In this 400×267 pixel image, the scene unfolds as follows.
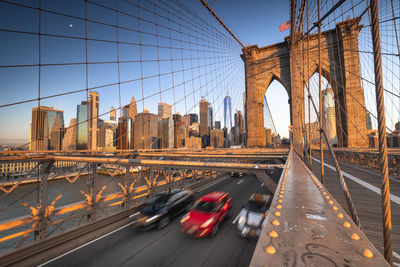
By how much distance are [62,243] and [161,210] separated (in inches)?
162

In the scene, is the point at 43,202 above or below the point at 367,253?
below

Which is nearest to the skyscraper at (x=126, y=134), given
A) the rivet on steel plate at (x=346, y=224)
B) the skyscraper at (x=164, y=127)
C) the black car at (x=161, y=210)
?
the skyscraper at (x=164, y=127)

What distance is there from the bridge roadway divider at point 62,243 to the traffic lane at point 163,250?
529 mm

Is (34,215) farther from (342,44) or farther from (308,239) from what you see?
(342,44)

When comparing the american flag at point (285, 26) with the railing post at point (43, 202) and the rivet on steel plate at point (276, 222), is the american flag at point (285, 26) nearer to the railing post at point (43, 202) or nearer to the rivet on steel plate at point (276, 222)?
the rivet on steel plate at point (276, 222)

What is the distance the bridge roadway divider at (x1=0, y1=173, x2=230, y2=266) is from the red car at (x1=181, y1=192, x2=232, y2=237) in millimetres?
3552

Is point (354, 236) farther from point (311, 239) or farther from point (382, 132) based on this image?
point (382, 132)

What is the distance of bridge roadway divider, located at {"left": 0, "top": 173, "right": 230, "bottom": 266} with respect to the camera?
5.73 m

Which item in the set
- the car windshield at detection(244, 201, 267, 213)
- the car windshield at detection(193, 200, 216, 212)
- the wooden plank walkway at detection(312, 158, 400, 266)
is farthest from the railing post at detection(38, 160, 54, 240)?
the wooden plank walkway at detection(312, 158, 400, 266)

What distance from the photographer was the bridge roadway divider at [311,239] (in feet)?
2.53

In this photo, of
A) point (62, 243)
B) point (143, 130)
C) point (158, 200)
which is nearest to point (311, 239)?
point (62, 243)

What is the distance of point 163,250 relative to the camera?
6547 mm

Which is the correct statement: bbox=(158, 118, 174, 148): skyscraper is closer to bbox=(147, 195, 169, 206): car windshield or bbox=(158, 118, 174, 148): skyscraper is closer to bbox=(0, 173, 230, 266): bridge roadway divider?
bbox=(147, 195, 169, 206): car windshield

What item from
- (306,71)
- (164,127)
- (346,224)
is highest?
(306,71)
